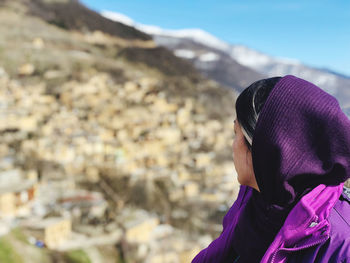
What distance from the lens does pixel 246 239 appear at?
468 millimetres

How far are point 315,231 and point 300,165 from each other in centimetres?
8

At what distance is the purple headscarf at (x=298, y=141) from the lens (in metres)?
0.38

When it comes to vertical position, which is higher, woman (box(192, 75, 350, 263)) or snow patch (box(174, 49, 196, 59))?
woman (box(192, 75, 350, 263))

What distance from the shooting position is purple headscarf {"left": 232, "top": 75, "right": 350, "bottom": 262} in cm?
38

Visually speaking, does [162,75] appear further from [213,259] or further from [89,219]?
[213,259]

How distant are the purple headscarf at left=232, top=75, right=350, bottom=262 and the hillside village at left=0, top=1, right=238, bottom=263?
3.88m

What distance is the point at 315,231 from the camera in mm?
391

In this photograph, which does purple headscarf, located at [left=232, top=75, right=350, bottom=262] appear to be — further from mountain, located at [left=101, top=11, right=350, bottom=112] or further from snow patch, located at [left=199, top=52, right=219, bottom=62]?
snow patch, located at [left=199, top=52, right=219, bottom=62]

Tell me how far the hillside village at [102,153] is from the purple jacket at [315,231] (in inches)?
152

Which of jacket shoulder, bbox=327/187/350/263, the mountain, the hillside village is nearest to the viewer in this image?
jacket shoulder, bbox=327/187/350/263

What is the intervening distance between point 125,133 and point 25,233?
825 centimetres

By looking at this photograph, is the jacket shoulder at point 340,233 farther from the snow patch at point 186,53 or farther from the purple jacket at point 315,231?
the snow patch at point 186,53

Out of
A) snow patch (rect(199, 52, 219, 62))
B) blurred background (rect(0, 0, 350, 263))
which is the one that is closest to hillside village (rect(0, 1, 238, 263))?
blurred background (rect(0, 0, 350, 263))

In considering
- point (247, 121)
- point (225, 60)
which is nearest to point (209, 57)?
point (225, 60)
